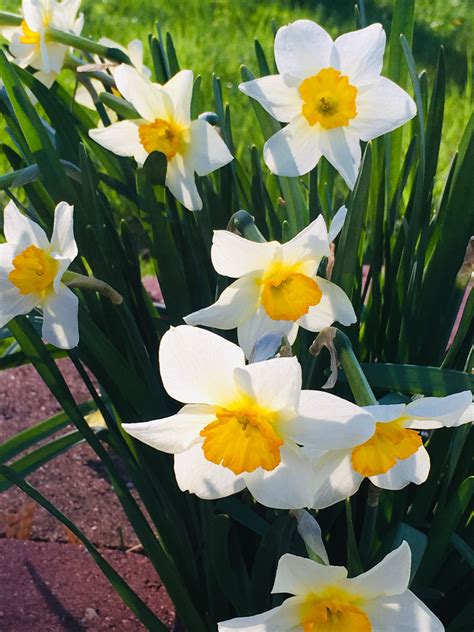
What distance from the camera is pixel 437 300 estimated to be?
1156 millimetres

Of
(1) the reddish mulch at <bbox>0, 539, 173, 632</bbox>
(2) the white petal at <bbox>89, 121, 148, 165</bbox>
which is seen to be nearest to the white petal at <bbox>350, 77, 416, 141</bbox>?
(2) the white petal at <bbox>89, 121, 148, 165</bbox>

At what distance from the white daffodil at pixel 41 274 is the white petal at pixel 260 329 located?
18cm

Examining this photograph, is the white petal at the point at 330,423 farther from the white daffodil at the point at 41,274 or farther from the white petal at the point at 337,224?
the white daffodil at the point at 41,274

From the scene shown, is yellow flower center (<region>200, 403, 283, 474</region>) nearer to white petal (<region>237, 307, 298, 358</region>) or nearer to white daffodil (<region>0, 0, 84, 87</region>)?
white petal (<region>237, 307, 298, 358</region>)

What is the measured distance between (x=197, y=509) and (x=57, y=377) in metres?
0.27

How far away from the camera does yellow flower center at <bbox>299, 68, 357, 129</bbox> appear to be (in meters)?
0.99

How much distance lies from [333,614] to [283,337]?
0.85 ft

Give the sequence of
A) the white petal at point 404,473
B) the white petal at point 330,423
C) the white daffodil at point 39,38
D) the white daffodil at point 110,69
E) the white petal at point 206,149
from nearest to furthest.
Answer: the white petal at point 330,423 → the white petal at point 404,473 → the white petal at point 206,149 → the white daffodil at point 39,38 → the white daffodil at point 110,69

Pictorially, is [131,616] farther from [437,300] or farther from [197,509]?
[437,300]

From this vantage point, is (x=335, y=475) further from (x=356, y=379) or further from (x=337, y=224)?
(x=337, y=224)

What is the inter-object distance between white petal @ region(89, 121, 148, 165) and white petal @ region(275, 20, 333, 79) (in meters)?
0.24

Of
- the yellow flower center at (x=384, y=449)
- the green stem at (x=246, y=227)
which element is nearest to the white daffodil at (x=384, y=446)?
the yellow flower center at (x=384, y=449)

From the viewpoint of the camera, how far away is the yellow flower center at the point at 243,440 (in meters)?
0.75

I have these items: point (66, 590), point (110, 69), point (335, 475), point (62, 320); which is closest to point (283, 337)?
point (335, 475)
